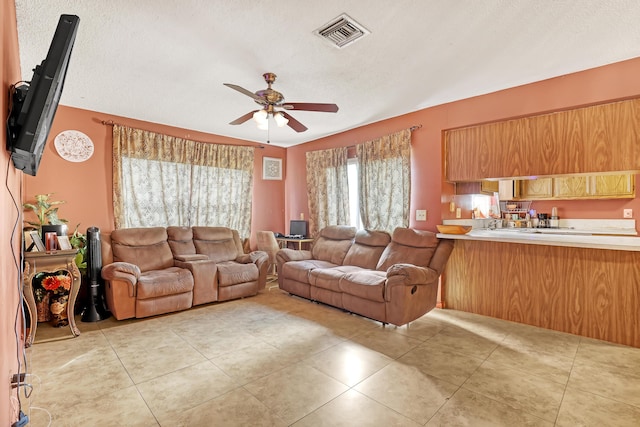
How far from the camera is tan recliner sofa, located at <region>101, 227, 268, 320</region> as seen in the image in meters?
3.31

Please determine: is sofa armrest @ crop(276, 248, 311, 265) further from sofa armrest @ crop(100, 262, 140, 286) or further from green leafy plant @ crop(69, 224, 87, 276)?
green leafy plant @ crop(69, 224, 87, 276)

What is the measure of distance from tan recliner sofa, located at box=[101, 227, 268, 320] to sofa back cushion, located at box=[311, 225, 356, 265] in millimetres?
832

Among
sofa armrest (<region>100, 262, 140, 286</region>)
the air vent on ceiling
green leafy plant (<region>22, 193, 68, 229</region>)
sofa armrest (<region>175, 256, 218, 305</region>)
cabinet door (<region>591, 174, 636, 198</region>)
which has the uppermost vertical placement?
the air vent on ceiling

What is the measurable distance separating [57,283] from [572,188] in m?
6.89

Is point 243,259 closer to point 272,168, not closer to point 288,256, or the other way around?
point 288,256

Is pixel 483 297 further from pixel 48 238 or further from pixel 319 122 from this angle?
pixel 48 238

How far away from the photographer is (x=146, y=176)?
14.5ft

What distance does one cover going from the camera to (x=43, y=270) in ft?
9.36

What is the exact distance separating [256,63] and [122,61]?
3.94 ft

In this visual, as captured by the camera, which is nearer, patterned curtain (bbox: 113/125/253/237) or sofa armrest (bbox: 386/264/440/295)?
sofa armrest (bbox: 386/264/440/295)

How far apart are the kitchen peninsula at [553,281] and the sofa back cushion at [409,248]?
18 cm

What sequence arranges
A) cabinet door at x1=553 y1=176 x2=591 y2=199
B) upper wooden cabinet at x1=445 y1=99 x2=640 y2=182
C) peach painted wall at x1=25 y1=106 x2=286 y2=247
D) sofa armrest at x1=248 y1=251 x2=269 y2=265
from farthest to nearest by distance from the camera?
1. cabinet door at x1=553 y1=176 x2=591 y2=199
2. sofa armrest at x1=248 y1=251 x2=269 y2=265
3. peach painted wall at x1=25 y1=106 x2=286 y2=247
4. upper wooden cabinet at x1=445 y1=99 x2=640 y2=182

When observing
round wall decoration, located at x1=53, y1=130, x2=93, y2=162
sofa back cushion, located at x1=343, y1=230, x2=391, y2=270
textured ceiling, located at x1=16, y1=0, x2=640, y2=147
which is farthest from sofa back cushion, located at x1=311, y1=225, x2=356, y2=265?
round wall decoration, located at x1=53, y1=130, x2=93, y2=162

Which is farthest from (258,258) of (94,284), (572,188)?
(572,188)
